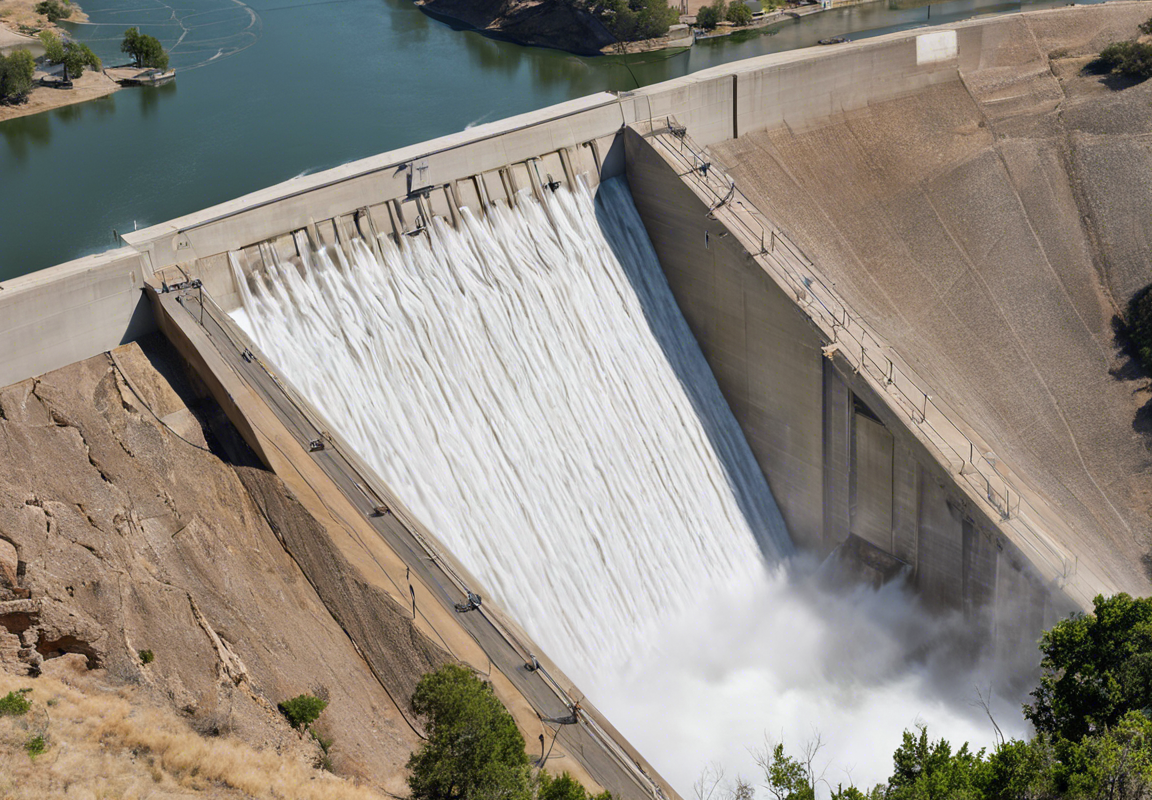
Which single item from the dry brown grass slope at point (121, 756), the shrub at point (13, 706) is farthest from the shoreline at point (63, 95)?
the shrub at point (13, 706)

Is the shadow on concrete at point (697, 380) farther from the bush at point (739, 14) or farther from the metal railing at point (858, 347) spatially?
the bush at point (739, 14)

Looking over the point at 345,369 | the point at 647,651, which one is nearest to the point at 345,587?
the point at 345,369

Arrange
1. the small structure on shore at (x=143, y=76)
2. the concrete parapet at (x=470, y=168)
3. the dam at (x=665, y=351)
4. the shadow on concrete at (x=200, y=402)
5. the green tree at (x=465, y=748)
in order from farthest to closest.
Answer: the small structure on shore at (x=143, y=76), the dam at (x=665, y=351), the concrete parapet at (x=470, y=168), the shadow on concrete at (x=200, y=402), the green tree at (x=465, y=748)

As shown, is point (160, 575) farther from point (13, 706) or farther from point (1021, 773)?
point (1021, 773)

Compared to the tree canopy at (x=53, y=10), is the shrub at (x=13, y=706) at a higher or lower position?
lower

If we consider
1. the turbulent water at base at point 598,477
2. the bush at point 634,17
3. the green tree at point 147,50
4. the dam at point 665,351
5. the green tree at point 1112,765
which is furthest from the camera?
the bush at point 634,17

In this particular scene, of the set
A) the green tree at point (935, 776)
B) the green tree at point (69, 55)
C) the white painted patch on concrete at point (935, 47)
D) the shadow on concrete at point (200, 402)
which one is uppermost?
the green tree at point (69, 55)

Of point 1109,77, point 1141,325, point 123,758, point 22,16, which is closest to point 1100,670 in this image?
point 123,758

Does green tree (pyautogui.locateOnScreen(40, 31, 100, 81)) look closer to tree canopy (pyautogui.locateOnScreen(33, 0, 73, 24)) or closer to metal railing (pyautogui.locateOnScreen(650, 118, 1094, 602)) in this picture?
tree canopy (pyautogui.locateOnScreen(33, 0, 73, 24))
